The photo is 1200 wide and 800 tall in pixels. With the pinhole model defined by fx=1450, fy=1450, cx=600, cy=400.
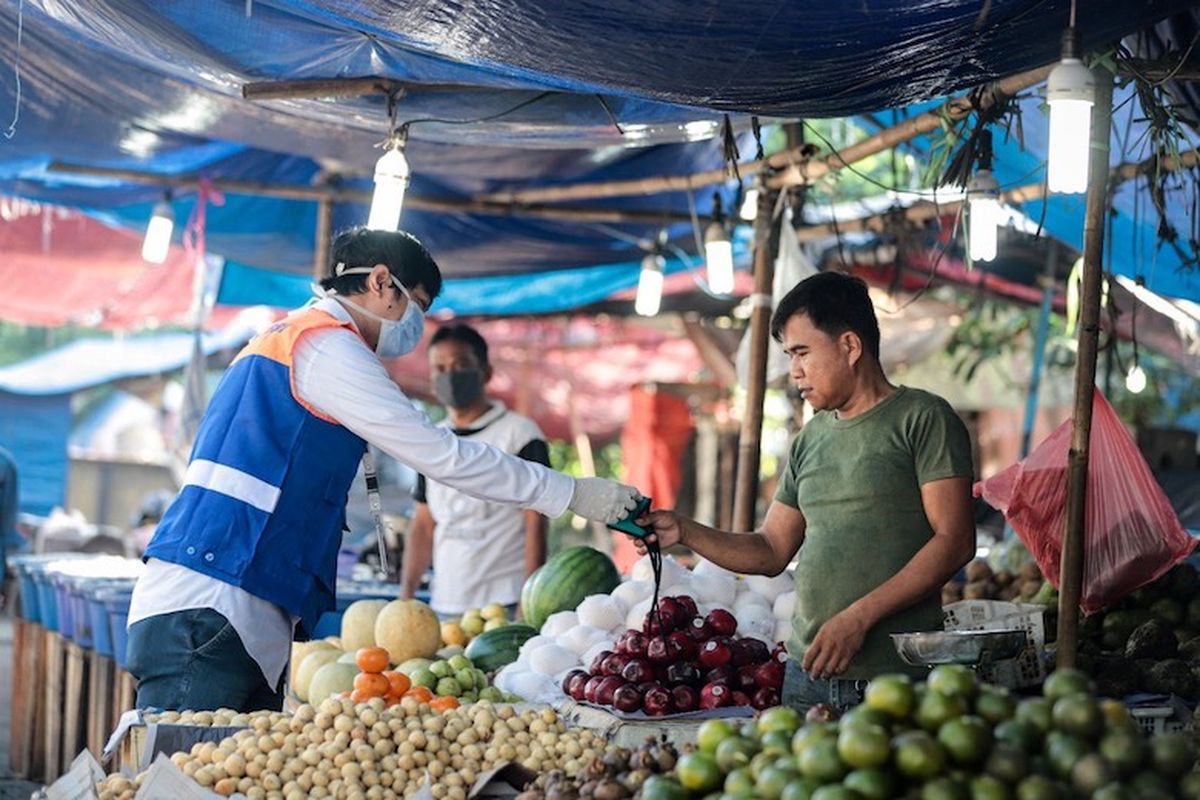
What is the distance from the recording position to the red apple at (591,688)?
3961 millimetres

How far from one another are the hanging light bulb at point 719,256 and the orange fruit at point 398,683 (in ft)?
9.09

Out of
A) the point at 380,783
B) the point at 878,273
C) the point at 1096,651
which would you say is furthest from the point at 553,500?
the point at 878,273

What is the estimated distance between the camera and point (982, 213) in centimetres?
534

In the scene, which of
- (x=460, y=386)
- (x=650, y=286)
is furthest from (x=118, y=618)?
(x=650, y=286)

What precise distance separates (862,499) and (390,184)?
2429mm

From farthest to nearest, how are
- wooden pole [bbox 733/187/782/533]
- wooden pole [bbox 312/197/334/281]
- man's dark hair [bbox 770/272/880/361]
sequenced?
wooden pole [bbox 312/197/334/281] → wooden pole [bbox 733/187/782/533] → man's dark hair [bbox 770/272/880/361]

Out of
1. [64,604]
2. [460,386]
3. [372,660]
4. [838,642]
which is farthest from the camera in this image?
[64,604]

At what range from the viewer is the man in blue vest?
371 centimetres

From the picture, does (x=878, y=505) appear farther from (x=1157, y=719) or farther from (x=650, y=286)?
(x=650, y=286)

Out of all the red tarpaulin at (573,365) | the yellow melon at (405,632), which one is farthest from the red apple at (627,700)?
the red tarpaulin at (573,365)

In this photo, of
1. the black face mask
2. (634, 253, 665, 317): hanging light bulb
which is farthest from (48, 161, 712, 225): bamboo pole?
the black face mask

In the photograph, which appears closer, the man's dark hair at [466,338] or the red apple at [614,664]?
the red apple at [614,664]

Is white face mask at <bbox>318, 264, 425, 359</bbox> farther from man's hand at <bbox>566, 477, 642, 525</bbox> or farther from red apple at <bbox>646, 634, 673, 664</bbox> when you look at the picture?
red apple at <bbox>646, 634, 673, 664</bbox>

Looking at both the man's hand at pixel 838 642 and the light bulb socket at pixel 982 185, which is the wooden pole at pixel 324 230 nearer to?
the light bulb socket at pixel 982 185
